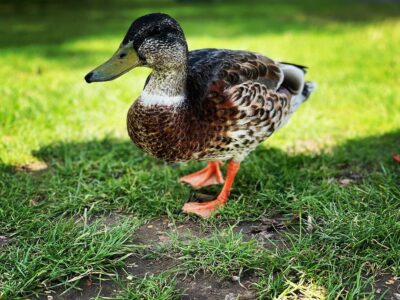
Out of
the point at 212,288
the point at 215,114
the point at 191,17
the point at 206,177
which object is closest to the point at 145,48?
the point at 215,114

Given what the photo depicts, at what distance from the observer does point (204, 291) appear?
2467 millimetres

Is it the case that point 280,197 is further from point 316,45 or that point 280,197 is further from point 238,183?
point 316,45

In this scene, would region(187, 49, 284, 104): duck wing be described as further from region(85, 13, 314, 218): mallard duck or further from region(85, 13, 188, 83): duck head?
region(85, 13, 188, 83): duck head

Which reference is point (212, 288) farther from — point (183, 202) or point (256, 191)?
point (256, 191)

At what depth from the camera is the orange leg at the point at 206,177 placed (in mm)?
3611

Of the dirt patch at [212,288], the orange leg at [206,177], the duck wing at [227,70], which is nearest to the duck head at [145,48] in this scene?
the duck wing at [227,70]

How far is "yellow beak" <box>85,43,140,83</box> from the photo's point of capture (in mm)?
2766

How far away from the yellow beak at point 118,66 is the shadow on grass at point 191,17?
6.53 m

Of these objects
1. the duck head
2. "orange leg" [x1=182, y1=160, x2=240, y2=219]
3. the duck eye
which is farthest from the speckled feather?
the duck eye

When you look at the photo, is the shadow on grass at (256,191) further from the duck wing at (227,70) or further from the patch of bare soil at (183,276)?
the duck wing at (227,70)

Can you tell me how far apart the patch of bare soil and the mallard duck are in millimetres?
219

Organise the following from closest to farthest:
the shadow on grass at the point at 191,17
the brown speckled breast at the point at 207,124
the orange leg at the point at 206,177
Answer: the brown speckled breast at the point at 207,124 → the orange leg at the point at 206,177 → the shadow on grass at the point at 191,17

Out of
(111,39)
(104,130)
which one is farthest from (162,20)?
(111,39)

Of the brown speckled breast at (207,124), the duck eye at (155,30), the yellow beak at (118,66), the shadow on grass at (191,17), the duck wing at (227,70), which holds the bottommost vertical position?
the shadow on grass at (191,17)
